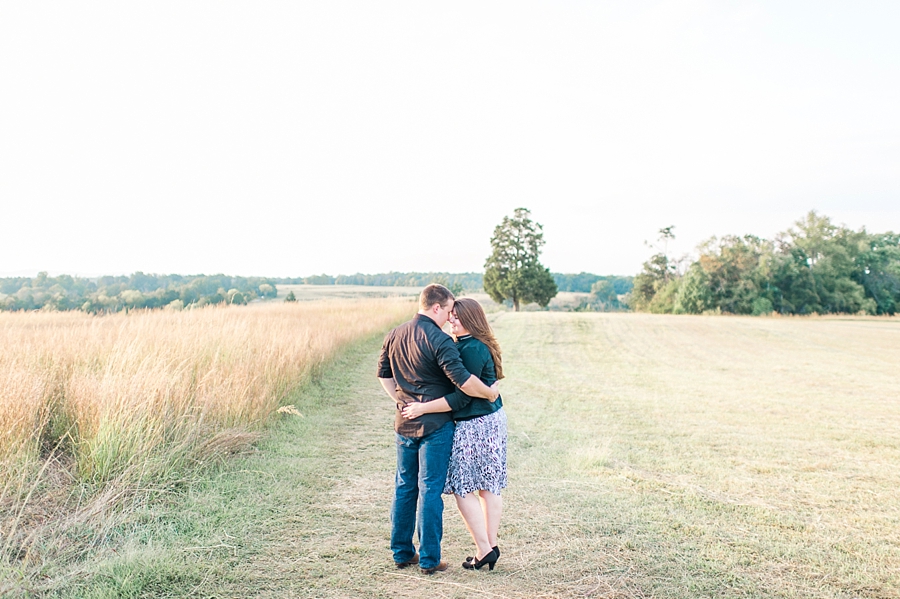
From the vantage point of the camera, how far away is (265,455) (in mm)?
6445

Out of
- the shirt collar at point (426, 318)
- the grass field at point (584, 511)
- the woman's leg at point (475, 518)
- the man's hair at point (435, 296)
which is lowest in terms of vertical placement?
the grass field at point (584, 511)

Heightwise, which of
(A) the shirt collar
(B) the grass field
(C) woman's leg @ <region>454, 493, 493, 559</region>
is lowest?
(B) the grass field

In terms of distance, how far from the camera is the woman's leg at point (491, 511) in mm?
3994

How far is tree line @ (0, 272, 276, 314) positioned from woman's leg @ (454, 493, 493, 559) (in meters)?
11.5

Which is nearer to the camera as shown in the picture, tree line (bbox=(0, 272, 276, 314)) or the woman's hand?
the woman's hand

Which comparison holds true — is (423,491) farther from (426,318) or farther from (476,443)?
(426,318)

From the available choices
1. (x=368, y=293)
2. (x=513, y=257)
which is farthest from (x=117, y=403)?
(x=513, y=257)

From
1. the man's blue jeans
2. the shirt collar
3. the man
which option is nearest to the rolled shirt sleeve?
the man

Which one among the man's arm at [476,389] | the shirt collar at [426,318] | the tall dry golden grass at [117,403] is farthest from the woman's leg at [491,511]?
the tall dry golden grass at [117,403]

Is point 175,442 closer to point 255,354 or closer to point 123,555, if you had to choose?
point 123,555

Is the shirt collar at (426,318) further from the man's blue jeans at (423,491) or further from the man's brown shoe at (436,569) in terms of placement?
the man's brown shoe at (436,569)

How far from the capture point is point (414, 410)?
3.84 metres

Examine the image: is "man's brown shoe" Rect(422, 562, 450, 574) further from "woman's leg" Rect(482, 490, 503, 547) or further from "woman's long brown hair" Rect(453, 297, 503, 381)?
"woman's long brown hair" Rect(453, 297, 503, 381)

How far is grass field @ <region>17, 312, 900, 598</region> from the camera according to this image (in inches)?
147
